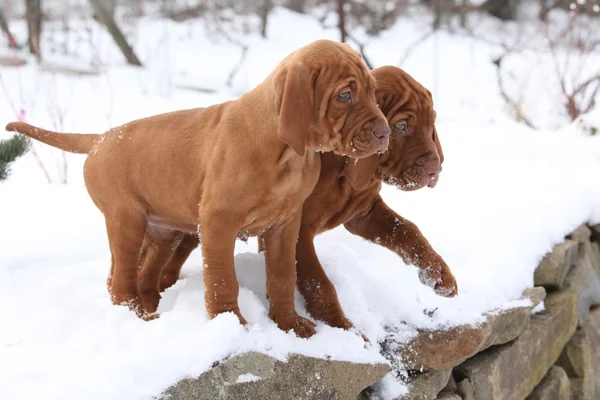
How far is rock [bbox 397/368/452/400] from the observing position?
211cm

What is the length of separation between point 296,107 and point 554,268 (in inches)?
88.9

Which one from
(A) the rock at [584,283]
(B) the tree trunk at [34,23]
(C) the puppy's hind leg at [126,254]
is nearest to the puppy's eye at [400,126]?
(C) the puppy's hind leg at [126,254]

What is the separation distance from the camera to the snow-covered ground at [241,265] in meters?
1.65

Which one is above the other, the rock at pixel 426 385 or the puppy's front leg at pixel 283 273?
the puppy's front leg at pixel 283 273

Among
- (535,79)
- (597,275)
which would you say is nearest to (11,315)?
(597,275)

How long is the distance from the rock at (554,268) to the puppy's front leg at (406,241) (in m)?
1.43

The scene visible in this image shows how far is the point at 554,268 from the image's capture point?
3221 millimetres

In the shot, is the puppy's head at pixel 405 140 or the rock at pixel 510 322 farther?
the rock at pixel 510 322

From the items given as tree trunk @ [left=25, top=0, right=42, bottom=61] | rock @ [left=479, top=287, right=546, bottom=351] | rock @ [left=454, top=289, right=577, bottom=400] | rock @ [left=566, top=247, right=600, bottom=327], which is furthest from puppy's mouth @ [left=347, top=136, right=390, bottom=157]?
tree trunk @ [left=25, top=0, right=42, bottom=61]

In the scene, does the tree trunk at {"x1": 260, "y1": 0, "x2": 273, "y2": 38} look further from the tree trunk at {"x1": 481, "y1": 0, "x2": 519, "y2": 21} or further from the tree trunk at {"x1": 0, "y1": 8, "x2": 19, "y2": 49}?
the tree trunk at {"x1": 481, "y1": 0, "x2": 519, "y2": 21}

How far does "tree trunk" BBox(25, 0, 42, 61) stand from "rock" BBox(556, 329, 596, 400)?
6614mm

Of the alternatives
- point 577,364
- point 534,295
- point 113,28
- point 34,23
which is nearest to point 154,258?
point 534,295

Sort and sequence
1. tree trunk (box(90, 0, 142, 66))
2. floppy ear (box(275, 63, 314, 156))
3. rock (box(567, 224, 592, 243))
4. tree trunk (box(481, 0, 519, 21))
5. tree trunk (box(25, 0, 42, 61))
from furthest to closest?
tree trunk (box(481, 0, 519, 21))
tree trunk (box(25, 0, 42, 61))
tree trunk (box(90, 0, 142, 66))
rock (box(567, 224, 592, 243))
floppy ear (box(275, 63, 314, 156))

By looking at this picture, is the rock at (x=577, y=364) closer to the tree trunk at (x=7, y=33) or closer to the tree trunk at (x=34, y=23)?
the tree trunk at (x=7, y=33)
